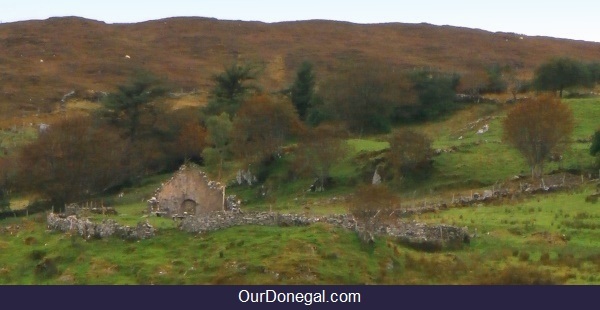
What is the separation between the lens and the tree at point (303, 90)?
265ft

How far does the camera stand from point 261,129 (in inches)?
2451

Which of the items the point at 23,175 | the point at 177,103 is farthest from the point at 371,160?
the point at 177,103

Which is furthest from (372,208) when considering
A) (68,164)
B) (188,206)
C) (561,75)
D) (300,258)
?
(561,75)

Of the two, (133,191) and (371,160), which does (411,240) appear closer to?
(371,160)

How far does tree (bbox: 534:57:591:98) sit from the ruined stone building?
4036 centimetres

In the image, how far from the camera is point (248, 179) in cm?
5994

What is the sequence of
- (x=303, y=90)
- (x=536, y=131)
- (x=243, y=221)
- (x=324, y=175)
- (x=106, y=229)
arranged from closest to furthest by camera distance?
1. (x=243, y=221)
2. (x=106, y=229)
3. (x=536, y=131)
4. (x=324, y=175)
5. (x=303, y=90)

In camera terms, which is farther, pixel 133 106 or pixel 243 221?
pixel 133 106

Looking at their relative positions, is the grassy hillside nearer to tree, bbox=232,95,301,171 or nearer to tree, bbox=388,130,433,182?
tree, bbox=232,95,301,171

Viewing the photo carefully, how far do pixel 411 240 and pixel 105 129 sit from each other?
129 feet

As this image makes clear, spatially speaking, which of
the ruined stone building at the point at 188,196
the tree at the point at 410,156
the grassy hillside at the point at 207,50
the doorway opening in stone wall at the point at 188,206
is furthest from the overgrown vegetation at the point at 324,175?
the grassy hillside at the point at 207,50

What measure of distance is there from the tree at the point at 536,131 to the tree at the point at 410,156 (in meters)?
4.62

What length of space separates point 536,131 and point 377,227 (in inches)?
729

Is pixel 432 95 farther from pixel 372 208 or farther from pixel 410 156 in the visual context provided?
pixel 372 208
